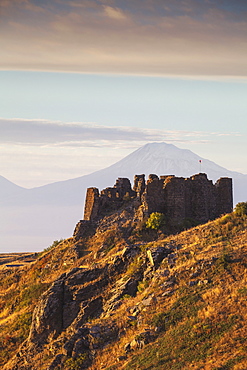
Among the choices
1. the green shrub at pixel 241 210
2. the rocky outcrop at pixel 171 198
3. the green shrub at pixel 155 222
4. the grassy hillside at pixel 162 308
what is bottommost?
the grassy hillside at pixel 162 308

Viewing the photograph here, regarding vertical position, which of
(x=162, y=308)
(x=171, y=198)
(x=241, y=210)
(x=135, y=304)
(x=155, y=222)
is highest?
(x=171, y=198)

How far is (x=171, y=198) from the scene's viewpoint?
65.2 meters

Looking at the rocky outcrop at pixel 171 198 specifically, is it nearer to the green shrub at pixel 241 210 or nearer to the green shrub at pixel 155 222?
the green shrub at pixel 155 222

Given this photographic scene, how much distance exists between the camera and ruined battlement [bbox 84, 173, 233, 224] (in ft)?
213

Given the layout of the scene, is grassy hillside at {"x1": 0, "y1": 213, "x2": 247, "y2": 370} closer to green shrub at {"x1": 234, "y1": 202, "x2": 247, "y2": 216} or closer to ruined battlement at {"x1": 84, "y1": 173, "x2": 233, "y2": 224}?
green shrub at {"x1": 234, "y1": 202, "x2": 247, "y2": 216}

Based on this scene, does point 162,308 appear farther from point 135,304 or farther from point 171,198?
point 171,198

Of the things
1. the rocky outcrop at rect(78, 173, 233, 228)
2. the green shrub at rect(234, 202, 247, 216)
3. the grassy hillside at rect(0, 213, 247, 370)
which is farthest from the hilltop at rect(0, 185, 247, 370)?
the rocky outcrop at rect(78, 173, 233, 228)

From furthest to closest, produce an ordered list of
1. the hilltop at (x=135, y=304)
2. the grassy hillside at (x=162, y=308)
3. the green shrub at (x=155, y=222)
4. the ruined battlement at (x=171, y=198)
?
the ruined battlement at (x=171, y=198) → the green shrub at (x=155, y=222) → the hilltop at (x=135, y=304) → the grassy hillside at (x=162, y=308)

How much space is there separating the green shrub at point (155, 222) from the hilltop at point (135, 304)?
311 mm

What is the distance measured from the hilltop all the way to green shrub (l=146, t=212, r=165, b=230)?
311 millimetres

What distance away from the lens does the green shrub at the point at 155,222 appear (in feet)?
206

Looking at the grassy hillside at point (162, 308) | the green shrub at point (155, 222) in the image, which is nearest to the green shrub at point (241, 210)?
the grassy hillside at point (162, 308)

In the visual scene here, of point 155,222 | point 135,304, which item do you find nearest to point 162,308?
point 135,304

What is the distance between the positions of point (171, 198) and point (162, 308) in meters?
22.5
